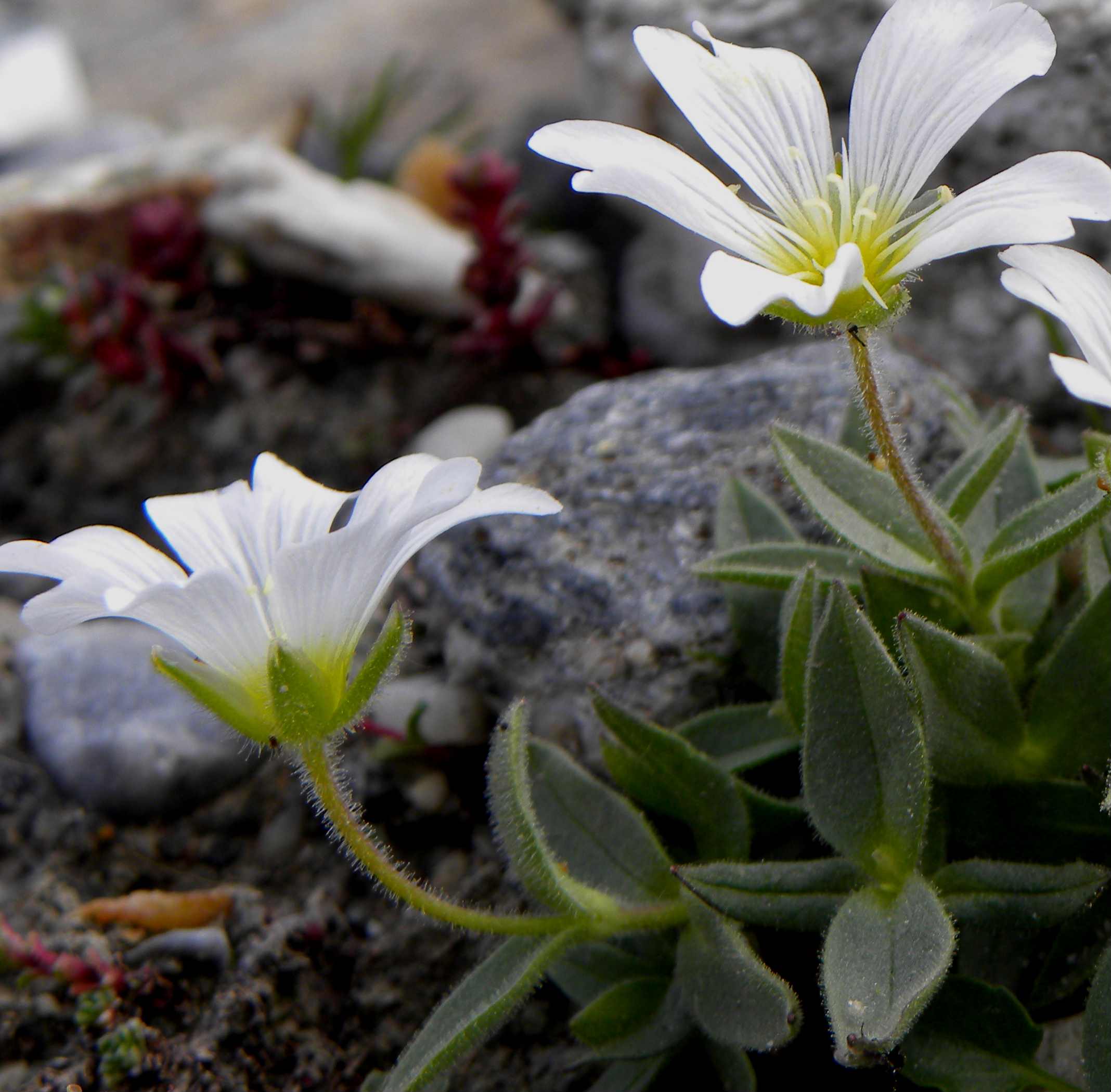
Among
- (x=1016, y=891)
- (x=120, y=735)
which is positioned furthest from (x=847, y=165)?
(x=120, y=735)

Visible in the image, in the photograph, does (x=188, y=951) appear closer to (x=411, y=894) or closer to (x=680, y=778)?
(x=411, y=894)

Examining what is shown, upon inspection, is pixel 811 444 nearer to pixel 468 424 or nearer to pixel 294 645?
pixel 294 645

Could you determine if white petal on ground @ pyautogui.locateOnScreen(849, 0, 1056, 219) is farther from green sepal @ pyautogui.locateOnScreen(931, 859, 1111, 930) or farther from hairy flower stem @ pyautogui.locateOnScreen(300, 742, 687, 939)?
hairy flower stem @ pyautogui.locateOnScreen(300, 742, 687, 939)

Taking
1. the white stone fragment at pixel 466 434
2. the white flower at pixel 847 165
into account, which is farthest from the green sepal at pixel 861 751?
the white stone fragment at pixel 466 434

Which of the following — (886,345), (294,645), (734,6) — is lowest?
(886,345)

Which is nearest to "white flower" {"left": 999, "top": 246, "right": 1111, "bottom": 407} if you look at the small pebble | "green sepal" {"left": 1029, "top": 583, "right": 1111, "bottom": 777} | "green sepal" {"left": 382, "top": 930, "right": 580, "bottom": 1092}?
"green sepal" {"left": 1029, "top": 583, "right": 1111, "bottom": 777}

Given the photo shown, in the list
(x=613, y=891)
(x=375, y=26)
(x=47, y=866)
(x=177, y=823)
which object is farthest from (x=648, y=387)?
(x=375, y=26)

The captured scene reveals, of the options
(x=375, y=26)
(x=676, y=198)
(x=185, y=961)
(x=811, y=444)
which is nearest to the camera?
(x=676, y=198)
